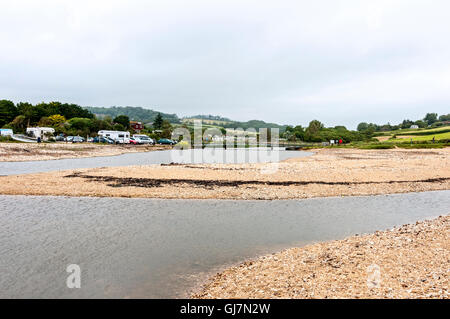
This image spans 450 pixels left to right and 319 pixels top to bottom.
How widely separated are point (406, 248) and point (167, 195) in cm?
1529

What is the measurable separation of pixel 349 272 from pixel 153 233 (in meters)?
8.58

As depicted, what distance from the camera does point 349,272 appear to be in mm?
8406

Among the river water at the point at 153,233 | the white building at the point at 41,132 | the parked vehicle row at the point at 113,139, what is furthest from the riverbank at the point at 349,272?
the white building at the point at 41,132

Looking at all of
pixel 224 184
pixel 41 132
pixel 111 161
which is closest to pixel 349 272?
pixel 224 184

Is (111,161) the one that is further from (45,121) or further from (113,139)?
(45,121)

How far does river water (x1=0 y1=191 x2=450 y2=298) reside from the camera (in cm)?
890

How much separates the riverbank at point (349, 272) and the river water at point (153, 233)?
1.19 metres

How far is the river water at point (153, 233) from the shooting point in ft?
29.2

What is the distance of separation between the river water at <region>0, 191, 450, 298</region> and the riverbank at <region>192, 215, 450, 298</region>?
1.19m

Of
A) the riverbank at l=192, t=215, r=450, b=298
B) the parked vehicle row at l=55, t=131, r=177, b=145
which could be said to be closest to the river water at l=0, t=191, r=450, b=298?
the riverbank at l=192, t=215, r=450, b=298

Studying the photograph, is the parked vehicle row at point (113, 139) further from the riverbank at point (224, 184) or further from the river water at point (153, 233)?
the river water at point (153, 233)

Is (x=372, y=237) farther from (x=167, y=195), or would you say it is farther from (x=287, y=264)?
(x=167, y=195)

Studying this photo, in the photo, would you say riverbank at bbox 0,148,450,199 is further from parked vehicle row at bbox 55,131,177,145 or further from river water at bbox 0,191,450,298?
parked vehicle row at bbox 55,131,177,145
